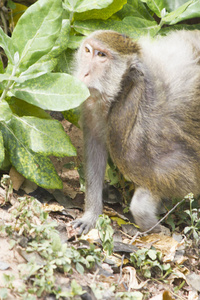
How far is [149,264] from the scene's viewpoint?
3.42 metres

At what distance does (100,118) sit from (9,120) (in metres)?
0.90

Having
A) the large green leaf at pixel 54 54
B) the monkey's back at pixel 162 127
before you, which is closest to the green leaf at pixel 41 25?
the large green leaf at pixel 54 54

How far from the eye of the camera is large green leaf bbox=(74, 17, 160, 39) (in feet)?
13.8

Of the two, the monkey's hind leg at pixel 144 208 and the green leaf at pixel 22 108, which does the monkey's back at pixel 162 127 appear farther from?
the green leaf at pixel 22 108

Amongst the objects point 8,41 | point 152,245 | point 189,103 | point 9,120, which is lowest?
point 152,245

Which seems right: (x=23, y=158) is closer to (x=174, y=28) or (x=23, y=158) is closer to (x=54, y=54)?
(x=54, y=54)

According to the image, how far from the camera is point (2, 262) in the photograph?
104 inches

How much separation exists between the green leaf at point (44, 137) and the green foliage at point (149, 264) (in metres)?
1.03

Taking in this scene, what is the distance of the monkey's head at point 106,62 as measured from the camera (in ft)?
12.1

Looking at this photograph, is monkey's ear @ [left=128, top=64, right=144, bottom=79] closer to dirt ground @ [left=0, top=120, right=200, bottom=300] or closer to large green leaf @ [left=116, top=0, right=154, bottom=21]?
large green leaf @ [left=116, top=0, right=154, bottom=21]

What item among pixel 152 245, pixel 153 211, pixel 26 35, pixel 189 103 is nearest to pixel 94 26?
pixel 26 35

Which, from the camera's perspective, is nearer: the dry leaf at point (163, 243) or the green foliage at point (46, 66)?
the green foliage at point (46, 66)

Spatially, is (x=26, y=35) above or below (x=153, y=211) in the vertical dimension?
above

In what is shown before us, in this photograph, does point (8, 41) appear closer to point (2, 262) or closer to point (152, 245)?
point (2, 262)
